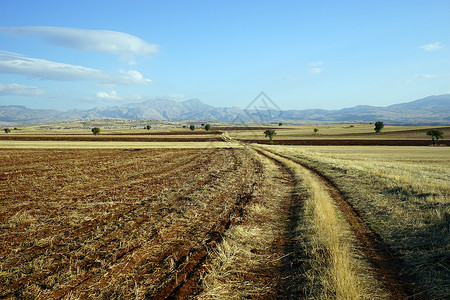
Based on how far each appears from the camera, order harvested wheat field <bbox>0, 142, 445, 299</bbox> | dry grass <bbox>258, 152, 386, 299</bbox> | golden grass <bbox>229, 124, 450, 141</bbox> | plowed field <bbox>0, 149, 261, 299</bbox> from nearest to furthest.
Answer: dry grass <bbox>258, 152, 386, 299</bbox> → harvested wheat field <bbox>0, 142, 445, 299</bbox> → plowed field <bbox>0, 149, 261, 299</bbox> → golden grass <bbox>229, 124, 450, 141</bbox>

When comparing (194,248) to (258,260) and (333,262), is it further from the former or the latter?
(333,262)

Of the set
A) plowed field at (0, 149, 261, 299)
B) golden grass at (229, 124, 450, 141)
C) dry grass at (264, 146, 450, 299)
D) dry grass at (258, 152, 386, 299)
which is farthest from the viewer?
golden grass at (229, 124, 450, 141)

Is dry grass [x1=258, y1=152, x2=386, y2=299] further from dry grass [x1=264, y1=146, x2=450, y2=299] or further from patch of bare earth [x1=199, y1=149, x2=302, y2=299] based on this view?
dry grass [x1=264, y1=146, x2=450, y2=299]

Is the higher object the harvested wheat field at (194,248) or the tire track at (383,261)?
the harvested wheat field at (194,248)

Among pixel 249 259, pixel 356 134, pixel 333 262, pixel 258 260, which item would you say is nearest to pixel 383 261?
pixel 333 262

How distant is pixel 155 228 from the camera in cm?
910

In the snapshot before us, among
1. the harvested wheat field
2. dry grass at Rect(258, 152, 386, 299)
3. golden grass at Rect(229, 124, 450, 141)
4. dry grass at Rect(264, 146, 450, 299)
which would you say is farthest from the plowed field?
golden grass at Rect(229, 124, 450, 141)

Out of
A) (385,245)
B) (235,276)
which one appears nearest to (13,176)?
(235,276)

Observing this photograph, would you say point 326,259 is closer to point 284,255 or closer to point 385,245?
point 284,255

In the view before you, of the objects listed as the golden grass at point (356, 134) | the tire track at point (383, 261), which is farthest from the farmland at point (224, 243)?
the golden grass at point (356, 134)

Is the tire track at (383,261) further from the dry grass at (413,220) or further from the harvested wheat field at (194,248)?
the dry grass at (413,220)

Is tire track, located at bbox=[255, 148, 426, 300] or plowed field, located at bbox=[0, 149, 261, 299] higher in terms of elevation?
plowed field, located at bbox=[0, 149, 261, 299]

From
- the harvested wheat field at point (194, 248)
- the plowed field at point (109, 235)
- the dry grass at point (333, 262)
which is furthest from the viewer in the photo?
the plowed field at point (109, 235)

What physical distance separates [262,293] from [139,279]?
288 centimetres
